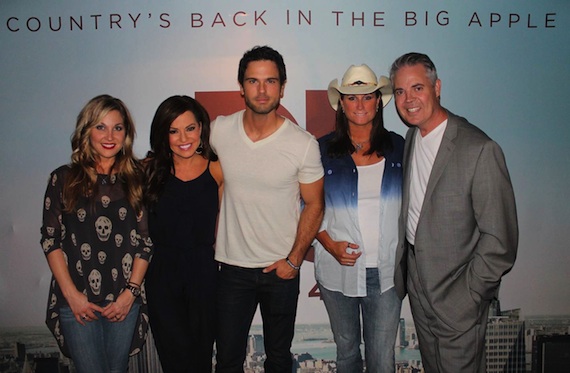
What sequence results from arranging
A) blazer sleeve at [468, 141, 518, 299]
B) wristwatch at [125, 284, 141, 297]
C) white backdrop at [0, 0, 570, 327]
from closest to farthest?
blazer sleeve at [468, 141, 518, 299], wristwatch at [125, 284, 141, 297], white backdrop at [0, 0, 570, 327]

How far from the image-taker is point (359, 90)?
2.32m

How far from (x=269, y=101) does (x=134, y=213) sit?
0.77 m

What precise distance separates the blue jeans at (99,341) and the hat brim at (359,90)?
1.37 metres

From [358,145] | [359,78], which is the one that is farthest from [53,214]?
[359,78]

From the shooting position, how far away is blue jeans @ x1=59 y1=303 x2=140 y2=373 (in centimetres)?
216

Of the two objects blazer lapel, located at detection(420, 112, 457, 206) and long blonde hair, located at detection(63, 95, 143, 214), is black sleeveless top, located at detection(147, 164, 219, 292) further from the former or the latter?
blazer lapel, located at detection(420, 112, 457, 206)

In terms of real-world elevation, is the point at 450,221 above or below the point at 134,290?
above

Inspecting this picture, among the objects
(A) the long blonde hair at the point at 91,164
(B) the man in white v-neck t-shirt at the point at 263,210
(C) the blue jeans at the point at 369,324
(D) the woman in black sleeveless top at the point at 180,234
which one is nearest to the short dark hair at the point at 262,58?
(B) the man in white v-neck t-shirt at the point at 263,210

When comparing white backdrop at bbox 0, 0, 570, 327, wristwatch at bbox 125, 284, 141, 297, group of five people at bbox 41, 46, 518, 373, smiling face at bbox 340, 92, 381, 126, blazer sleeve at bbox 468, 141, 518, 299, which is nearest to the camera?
blazer sleeve at bbox 468, 141, 518, 299

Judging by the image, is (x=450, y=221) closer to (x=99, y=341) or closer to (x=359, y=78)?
(x=359, y=78)

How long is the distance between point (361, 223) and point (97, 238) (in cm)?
116

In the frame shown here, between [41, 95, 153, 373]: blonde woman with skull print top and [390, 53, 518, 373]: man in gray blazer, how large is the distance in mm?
1196

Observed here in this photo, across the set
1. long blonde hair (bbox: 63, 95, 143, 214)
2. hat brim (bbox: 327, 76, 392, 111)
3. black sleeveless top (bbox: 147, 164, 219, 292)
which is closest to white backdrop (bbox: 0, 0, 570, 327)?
hat brim (bbox: 327, 76, 392, 111)

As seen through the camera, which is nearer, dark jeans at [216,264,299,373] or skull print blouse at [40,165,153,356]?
skull print blouse at [40,165,153,356]
